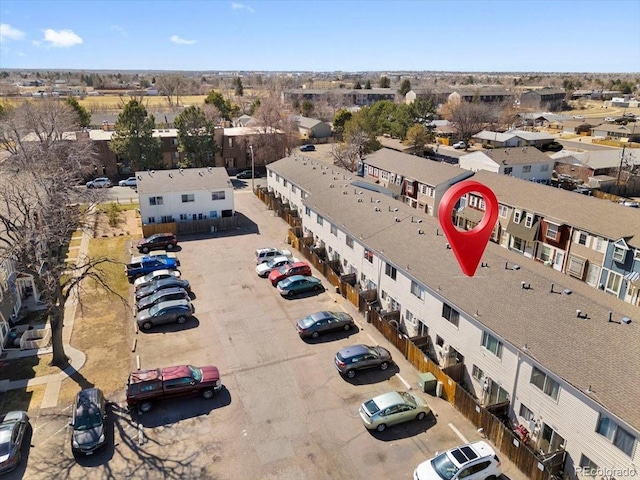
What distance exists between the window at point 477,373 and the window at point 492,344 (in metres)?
1.56

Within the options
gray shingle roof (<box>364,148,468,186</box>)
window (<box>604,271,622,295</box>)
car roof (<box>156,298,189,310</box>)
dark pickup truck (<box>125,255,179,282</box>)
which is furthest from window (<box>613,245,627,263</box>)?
dark pickup truck (<box>125,255,179,282</box>)

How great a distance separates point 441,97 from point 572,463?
16890 cm

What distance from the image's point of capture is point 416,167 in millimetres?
57500

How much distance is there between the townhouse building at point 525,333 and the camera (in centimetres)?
1820

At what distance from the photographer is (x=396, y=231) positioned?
114 ft

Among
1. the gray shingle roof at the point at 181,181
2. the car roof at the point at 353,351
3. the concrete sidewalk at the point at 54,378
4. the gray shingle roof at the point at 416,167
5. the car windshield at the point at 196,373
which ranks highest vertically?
the gray shingle roof at the point at 416,167

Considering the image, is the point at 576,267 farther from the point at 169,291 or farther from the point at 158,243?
the point at 158,243

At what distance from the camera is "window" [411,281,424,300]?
28.5 metres

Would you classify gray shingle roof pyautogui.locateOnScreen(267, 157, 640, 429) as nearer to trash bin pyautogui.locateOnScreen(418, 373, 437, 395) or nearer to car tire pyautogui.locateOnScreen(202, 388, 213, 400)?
trash bin pyautogui.locateOnScreen(418, 373, 437, 395)

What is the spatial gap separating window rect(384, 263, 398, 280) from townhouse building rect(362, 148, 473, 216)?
21.8m

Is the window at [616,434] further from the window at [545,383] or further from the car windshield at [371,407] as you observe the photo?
the car windshield at [371,407]

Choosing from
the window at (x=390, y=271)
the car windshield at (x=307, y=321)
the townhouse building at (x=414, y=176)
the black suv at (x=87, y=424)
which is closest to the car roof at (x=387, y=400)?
the car windshield at (x=307, y=321)

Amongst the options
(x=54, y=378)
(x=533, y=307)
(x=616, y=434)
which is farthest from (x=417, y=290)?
(x=54, y=378)

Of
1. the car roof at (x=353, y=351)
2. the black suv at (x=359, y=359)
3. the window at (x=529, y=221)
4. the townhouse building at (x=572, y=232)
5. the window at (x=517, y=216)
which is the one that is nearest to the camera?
the black suv at (x=359, y=359)
